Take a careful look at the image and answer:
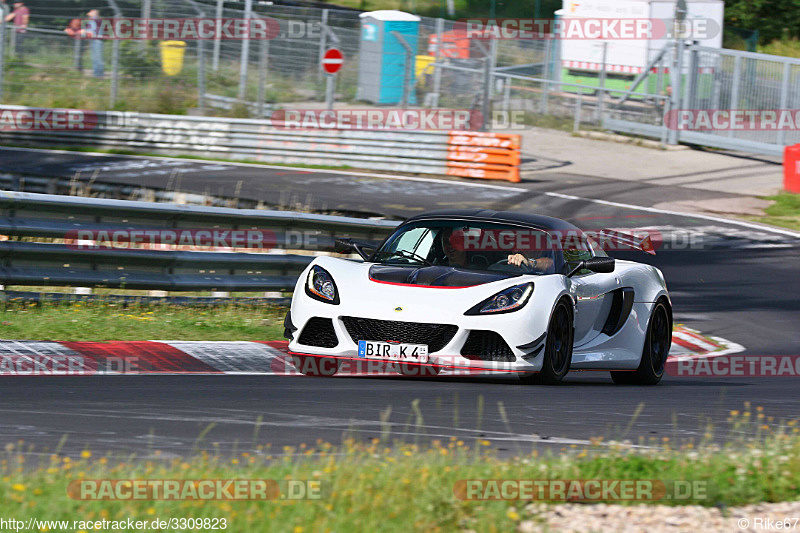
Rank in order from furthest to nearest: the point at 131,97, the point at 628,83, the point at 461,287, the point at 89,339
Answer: the point at 628,83 → the point at 131,97 → the point at 89,339 → the point at 461,287

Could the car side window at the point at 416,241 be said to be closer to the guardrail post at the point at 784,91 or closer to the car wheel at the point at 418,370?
the car wheel at the point at 418,370

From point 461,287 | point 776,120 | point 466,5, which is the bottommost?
point 461,287

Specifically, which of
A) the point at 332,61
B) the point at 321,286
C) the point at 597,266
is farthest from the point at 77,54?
the point at 597,266

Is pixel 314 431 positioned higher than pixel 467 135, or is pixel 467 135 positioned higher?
pixel 467 135

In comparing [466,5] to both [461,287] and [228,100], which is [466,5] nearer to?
[228,100]

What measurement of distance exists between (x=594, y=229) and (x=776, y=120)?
10.2 metres

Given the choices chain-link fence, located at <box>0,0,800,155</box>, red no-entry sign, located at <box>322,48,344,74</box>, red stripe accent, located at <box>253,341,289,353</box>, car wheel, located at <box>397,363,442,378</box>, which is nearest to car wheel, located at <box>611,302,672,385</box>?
car wheel, located at <box>397,363,442,378</box>

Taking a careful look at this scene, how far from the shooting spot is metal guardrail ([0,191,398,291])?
371 inches

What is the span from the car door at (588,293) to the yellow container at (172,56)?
1806 centimetres

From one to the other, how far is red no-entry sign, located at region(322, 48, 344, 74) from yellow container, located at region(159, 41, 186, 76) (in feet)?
10.6

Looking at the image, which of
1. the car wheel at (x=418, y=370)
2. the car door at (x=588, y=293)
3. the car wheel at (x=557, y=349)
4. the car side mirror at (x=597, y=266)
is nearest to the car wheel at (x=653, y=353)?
the car door at (x=588, y=293)

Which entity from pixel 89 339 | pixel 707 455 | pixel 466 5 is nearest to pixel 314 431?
pixel 707 455

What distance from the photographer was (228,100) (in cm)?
2583

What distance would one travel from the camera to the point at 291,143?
23.6m
